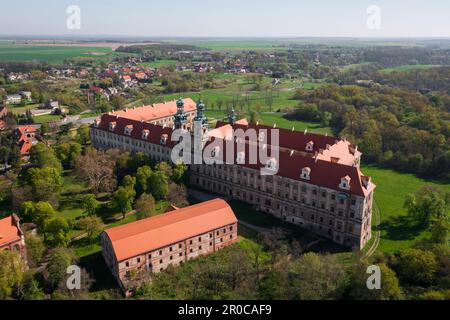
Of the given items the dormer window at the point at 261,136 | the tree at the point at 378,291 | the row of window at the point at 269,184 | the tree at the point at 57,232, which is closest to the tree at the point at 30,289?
the tree at the point at 57,232

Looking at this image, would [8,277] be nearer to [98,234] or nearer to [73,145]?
[98,234]

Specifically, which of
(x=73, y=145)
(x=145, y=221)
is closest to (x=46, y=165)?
(x=73, y=145)

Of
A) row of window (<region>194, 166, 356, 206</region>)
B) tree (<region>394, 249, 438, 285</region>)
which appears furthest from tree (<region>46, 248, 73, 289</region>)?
tree (<region>394, 249, 438, 285</region>)

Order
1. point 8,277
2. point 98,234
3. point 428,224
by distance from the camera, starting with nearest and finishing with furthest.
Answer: point 8,277
point 98,234
point 428,224

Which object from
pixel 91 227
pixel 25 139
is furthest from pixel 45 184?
pixel 25 139

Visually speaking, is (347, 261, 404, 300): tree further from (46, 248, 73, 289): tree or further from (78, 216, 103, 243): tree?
(78, 216, 103, 243): tree

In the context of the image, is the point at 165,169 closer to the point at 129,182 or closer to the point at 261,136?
the point at 129,182
